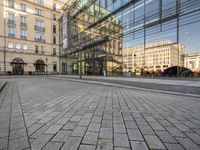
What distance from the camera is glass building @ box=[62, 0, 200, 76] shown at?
11.1m

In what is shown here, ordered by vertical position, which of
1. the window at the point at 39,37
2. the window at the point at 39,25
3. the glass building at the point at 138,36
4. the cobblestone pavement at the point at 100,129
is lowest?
the cobblestone pavement at the point at 100,129

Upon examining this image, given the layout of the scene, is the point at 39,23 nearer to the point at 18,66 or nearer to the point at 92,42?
the point at 18,66

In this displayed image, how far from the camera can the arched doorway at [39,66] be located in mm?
43272

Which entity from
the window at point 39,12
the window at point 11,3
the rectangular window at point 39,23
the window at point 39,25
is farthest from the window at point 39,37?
the window at point 11,3

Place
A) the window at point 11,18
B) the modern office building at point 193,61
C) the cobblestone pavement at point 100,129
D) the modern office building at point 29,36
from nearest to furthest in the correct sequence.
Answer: the cobblestone pavement at point 100,129 → the modern office building at point 193,61 → the modern office building at point 29,36 → the window at point 11,18

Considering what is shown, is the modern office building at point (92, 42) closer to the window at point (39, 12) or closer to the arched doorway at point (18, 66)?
the arched doorway at point (18, 66)

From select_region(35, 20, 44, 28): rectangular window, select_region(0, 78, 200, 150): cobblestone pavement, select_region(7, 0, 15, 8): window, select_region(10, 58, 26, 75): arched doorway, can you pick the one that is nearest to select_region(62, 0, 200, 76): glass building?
select_region(0, 78, 200, 150): cobblestone pavement

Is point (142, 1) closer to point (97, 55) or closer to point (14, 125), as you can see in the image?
point (97, 55)

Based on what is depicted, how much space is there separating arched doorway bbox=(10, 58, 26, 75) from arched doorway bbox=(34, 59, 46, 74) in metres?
3.87

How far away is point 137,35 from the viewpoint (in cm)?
1486

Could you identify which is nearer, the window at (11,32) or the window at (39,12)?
the window at (11,32)

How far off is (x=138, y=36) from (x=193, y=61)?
5.79 metres

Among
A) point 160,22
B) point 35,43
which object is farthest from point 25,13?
point 160,22

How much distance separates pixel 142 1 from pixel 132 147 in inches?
583
